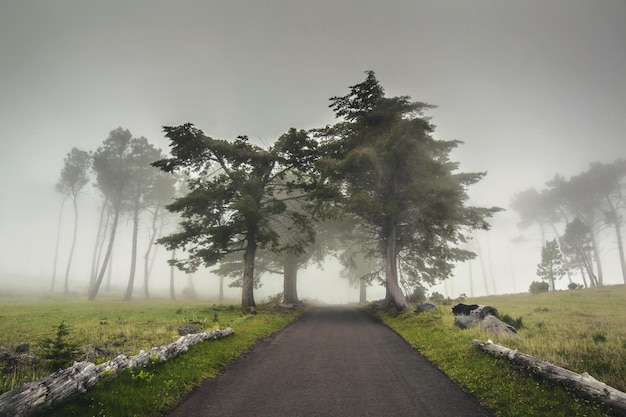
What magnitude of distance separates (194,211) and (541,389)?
18734mm

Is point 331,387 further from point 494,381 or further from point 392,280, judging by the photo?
point 392,280

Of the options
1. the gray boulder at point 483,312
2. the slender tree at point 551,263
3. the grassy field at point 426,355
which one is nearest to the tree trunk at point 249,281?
the grassy field at point 426,355

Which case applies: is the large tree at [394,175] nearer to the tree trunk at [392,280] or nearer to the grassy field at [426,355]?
the tree trunk at [392,280]

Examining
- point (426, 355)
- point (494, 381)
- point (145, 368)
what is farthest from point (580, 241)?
point (145, 368)

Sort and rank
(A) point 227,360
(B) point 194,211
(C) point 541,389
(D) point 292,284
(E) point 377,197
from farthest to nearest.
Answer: (D) point 292,284 < (E) point 377,197 < (B) point 194,211 < (A) point 227,360 < (C) point 541,389

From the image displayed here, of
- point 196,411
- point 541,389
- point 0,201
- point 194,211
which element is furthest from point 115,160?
point 0,201

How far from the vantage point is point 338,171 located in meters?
20.2

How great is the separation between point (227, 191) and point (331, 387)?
49.1 ft

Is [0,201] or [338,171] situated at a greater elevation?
[0,201]

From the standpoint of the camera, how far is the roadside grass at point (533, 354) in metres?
5.35

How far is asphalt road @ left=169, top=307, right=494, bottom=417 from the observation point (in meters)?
5.44

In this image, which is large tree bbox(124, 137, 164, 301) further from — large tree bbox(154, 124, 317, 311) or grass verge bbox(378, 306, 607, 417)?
grass verge bbox(378, 306, 607, 417)

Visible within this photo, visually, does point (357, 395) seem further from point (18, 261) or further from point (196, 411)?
point (18, 261)

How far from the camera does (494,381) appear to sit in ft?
21.7
